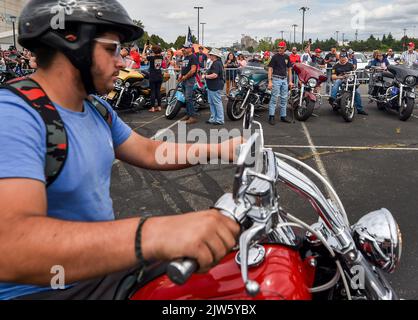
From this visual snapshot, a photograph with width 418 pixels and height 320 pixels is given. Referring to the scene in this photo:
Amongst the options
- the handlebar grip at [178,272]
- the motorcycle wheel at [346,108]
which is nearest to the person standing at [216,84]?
the motorcycle wheel at [346,108]

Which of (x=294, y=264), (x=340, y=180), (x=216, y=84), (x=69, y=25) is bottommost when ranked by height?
(x=340, y=180)

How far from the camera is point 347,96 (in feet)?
29.2

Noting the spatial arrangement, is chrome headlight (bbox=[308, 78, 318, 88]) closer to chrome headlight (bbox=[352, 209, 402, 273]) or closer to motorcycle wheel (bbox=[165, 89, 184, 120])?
motorcycle wheel (bbox=[165, 89, 184, 120])

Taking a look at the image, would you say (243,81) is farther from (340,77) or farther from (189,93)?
(340,77)

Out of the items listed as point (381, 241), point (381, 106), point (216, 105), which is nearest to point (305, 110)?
point (216, 105)

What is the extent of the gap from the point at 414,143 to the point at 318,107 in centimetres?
446

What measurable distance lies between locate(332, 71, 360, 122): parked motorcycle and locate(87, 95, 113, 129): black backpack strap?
8003mm

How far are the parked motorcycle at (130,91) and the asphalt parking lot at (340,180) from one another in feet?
7.30

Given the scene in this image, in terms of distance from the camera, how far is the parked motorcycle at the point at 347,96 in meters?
8.82

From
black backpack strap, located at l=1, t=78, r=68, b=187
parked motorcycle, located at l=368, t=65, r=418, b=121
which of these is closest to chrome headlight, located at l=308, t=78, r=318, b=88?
parked motorcycle, located at l=368, t=65, r=418, b=121

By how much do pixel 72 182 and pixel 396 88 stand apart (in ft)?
32.8

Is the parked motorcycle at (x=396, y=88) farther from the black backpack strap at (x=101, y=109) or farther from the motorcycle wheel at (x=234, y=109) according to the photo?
the black backpack strap at (x=101, y=109)

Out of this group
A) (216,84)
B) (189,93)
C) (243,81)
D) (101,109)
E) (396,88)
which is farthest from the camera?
(396,88)

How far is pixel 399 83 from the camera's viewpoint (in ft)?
30.3
